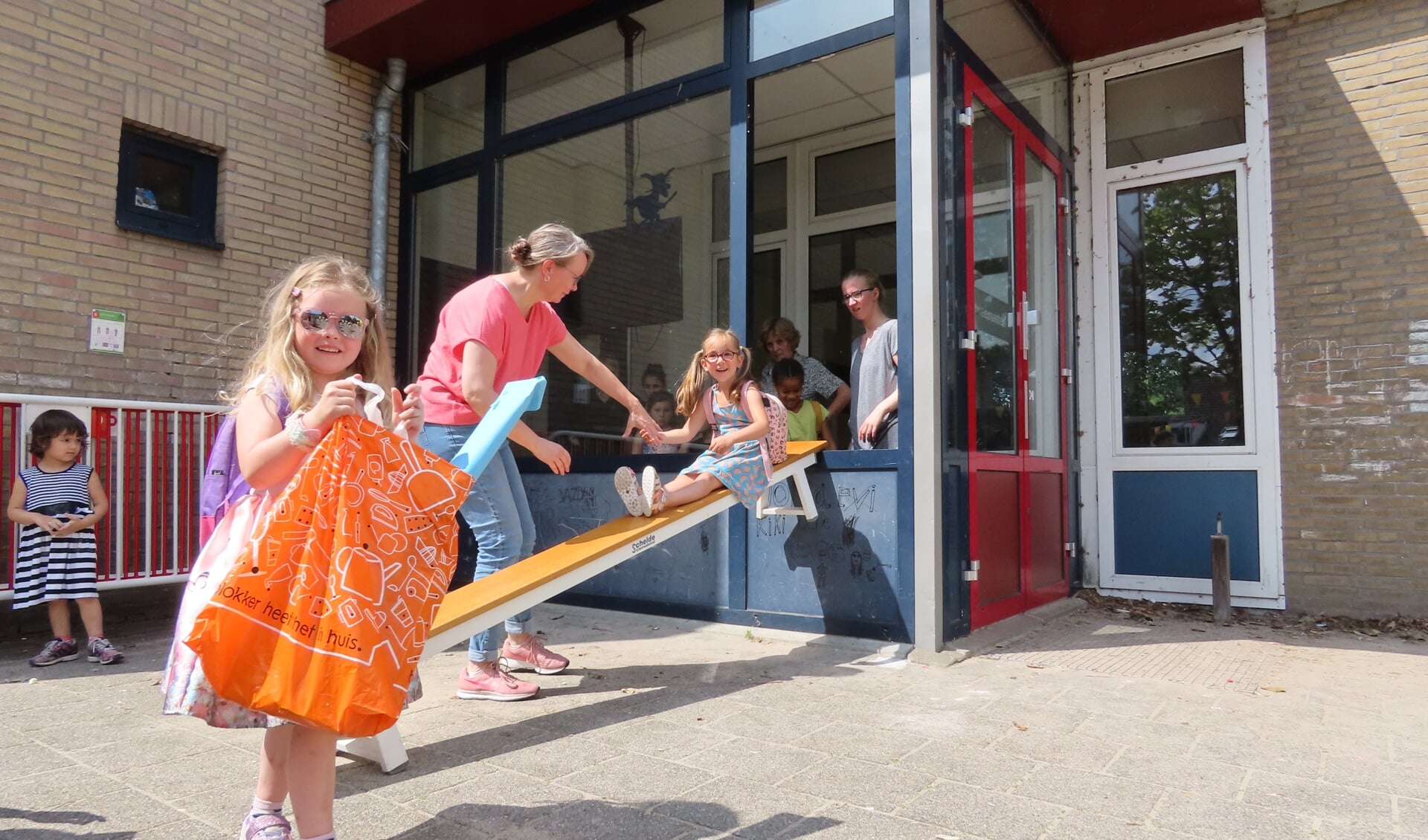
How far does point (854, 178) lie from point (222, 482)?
720 centimetres

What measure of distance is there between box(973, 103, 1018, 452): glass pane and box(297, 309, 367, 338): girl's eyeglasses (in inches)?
135

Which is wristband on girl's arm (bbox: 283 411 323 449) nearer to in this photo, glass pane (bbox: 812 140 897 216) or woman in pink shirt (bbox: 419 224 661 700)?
woman in pink shirt (bbox: 419 224 661 700)

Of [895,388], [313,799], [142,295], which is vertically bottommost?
[313,799]

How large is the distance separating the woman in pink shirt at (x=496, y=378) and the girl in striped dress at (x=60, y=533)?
216 cm

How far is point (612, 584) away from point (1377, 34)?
5.62 meters

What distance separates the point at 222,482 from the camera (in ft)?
6.51

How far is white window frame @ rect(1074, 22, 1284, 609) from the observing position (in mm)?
5512

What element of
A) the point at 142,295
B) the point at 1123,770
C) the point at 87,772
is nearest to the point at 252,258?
the point at 142,295

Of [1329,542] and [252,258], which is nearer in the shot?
[1329,542]

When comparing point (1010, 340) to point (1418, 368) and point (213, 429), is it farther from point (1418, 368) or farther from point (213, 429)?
point (213, 429)

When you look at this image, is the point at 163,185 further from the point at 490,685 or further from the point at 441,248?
the point at 490,685

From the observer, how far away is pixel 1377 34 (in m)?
5.41

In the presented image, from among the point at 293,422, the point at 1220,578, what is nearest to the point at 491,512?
the point at 293,422

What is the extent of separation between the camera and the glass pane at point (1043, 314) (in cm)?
549
